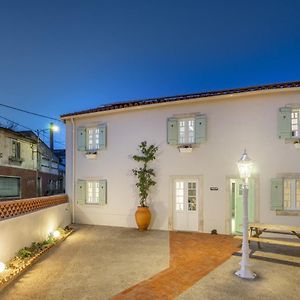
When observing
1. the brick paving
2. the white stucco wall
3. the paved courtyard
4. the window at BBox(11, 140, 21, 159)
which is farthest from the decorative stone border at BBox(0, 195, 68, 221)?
the window at BBox(11, 140, 21, 159)

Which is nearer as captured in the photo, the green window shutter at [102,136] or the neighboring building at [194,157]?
the neighboring building at [194,157]

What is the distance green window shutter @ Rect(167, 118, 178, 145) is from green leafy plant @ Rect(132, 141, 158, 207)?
79cm

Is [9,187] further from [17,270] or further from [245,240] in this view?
[245,240]

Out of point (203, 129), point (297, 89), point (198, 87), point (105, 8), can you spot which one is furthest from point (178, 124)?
point (198, 87)

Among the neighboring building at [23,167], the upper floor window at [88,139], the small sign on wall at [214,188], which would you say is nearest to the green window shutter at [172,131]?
the small sign on wall at [214,188]

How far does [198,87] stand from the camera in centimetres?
6981

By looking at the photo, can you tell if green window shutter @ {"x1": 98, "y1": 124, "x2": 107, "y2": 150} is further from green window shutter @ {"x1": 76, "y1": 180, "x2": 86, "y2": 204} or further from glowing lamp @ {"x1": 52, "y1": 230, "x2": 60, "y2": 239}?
glowing lamp @ {"x1": 52, "y1": 230, "x2": 60, "y2": 239}

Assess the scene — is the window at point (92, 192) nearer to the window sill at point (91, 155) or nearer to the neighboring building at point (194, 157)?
the neighboring building at point (194, 157)

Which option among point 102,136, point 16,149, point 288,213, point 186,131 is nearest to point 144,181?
point 186,131

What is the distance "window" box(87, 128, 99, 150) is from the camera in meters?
12.8

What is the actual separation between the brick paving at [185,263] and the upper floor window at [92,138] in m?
5.60

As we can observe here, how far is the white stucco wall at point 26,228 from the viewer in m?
6.60

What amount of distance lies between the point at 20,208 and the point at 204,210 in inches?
263

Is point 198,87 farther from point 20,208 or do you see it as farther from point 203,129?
point 20,208
